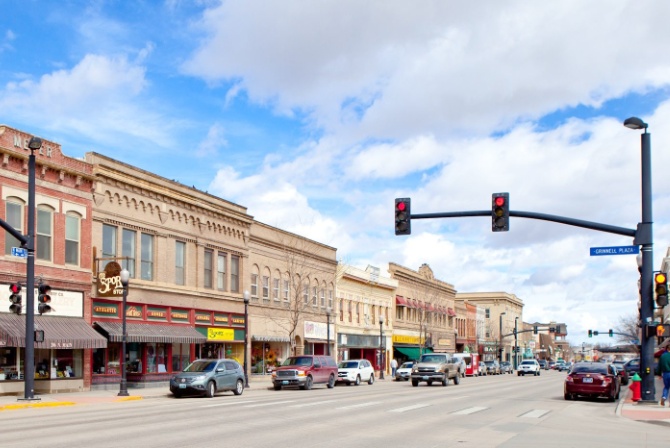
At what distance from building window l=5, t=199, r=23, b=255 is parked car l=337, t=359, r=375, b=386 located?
814 inches

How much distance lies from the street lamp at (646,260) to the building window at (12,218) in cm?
2309

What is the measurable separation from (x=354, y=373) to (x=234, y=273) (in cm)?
935

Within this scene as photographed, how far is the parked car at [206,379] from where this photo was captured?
29953mm

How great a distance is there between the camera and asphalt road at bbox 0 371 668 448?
49.4ft

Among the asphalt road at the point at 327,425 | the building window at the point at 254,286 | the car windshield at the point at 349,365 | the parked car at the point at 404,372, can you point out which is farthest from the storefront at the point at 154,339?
the parked car at the point at 404,372

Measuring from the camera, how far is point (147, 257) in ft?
128

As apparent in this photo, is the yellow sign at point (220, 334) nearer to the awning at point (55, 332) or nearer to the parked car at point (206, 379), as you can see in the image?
the awning at point (55, 332)

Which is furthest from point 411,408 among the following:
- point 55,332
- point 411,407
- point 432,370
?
point 432,370

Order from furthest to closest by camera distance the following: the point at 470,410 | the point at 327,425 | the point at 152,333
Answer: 1. the point at 152,333
2. the point at 470,410
3. the point at 327,425

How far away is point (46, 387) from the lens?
1250 inches

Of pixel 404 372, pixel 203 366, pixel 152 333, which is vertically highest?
pixel 152 333

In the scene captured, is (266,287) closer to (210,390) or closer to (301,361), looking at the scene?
(301,361)

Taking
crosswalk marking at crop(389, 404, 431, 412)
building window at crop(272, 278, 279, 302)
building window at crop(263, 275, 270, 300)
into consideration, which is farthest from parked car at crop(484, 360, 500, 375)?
crosswalk marking at crop(389, 404, 431, 412)

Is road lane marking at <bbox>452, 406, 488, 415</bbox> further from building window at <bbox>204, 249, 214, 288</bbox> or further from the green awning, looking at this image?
the green awning
